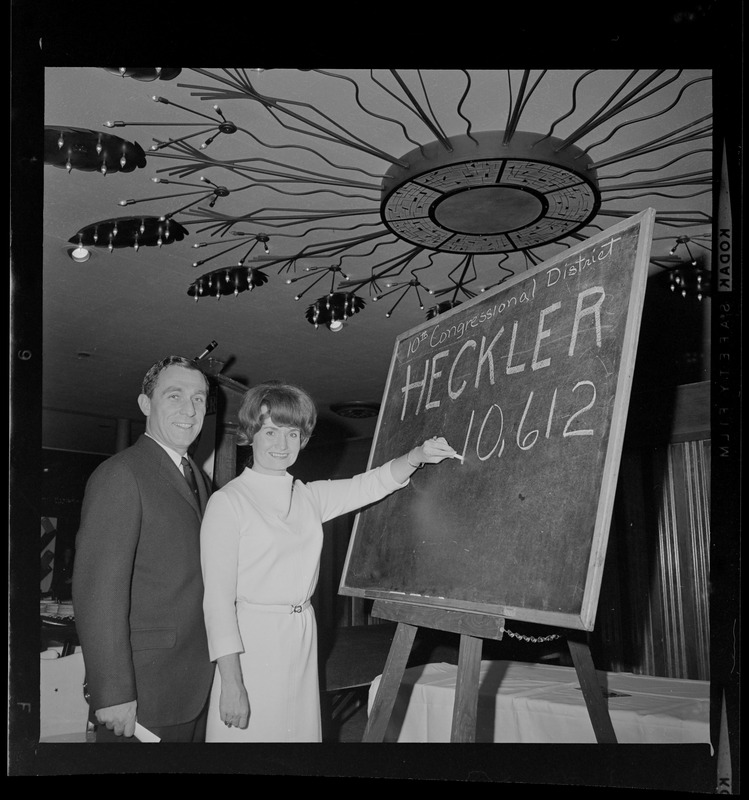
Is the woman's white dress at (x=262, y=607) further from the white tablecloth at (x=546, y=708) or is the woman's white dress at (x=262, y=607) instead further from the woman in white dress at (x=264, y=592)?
the white tablecloth at (x=546, y=708)

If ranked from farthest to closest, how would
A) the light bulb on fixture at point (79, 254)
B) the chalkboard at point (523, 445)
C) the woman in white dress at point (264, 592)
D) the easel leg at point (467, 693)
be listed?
the light bulb on fixture at point (79, 254) < the woman in white dress at point (264, 592) < the easel leg at point (467, 693) < the chalkboard at point (523, 445)

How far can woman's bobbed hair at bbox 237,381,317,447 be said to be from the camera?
211 cm

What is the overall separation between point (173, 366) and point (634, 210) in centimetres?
243

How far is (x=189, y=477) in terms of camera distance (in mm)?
2102

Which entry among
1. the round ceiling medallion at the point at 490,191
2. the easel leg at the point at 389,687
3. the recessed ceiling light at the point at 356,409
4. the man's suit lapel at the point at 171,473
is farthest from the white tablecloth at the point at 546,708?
the recessed ceiling light at the point at 356,409

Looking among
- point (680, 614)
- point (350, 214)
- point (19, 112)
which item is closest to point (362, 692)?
point (680, 614)

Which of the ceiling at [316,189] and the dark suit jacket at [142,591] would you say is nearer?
the dark suit jacket at [142,591]

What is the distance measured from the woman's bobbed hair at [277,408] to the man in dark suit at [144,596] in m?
0.20

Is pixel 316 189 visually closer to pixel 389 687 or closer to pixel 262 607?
pixel 262 607

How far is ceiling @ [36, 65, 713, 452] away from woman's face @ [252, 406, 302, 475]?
4.04 ft

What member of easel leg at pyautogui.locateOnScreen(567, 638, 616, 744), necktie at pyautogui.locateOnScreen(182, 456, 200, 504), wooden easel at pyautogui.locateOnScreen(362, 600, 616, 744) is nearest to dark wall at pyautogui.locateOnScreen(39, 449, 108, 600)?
necktie at pyautogui.locateOnScreen(182, 456, 200, 504)

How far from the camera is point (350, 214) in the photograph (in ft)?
11.8

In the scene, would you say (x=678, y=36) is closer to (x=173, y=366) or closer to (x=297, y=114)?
(x=297, y=114)

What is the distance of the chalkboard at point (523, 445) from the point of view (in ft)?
5.44
